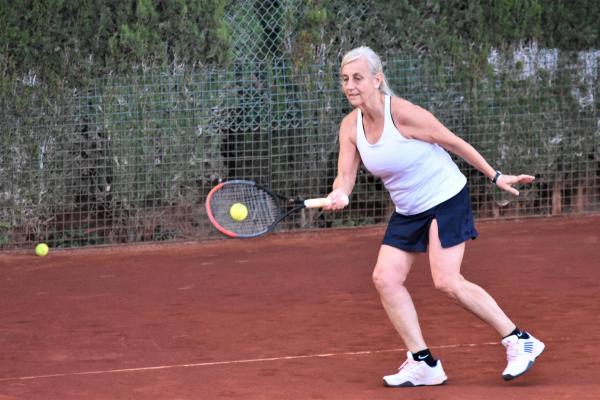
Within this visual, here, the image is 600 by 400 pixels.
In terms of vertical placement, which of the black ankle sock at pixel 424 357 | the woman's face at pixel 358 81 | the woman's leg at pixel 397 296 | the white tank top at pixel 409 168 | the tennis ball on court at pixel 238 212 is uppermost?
the woman's face at pixel 358 81

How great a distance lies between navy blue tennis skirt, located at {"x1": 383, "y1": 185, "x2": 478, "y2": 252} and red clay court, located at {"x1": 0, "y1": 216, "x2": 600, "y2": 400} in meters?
0.68

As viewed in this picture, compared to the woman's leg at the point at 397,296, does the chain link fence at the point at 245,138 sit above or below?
above

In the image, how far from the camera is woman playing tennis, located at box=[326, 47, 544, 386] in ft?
16.9

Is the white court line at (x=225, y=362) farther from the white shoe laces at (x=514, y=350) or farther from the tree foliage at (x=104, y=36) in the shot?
the tree foliage at (x=104, y=36)

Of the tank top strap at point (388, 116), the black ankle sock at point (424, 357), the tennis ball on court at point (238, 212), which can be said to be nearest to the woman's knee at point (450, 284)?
the black ankle sock at point (424, 357)

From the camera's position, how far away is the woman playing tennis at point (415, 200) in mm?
5156

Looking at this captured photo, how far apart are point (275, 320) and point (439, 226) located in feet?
7.15

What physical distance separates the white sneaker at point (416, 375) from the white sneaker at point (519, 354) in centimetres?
31

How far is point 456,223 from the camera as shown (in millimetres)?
5254

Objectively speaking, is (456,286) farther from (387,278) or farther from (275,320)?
(275,320)

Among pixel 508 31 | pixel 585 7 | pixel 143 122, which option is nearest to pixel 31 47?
pixel 143 122

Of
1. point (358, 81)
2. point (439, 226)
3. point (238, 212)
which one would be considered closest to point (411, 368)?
point (439, 226)

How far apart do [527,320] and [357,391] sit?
6.33 ft

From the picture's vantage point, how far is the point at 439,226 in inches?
206
